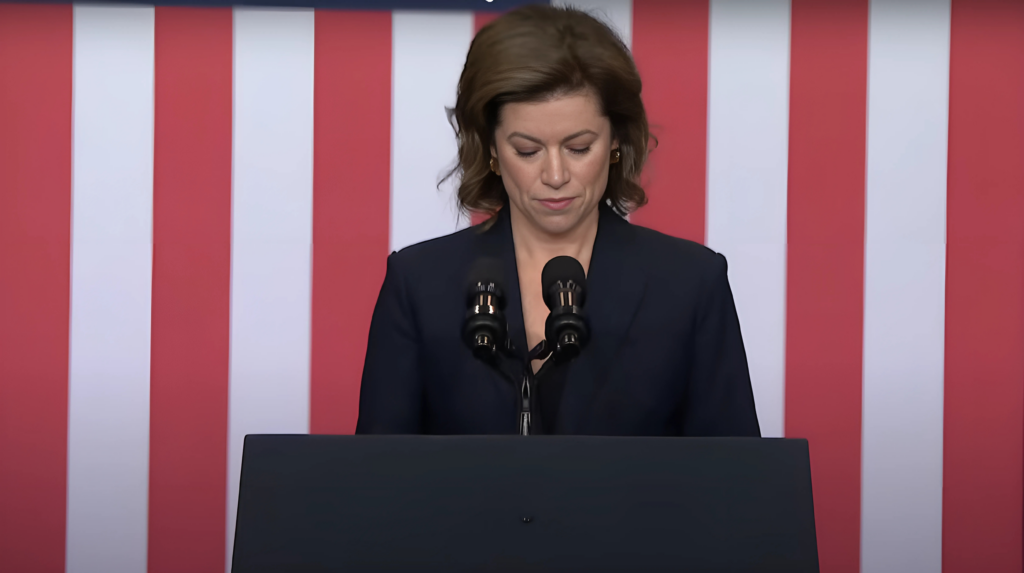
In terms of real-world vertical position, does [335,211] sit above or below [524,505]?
above

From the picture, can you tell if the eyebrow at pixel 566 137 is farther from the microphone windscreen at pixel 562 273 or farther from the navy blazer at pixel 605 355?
the microphone windscreen at pixel 562 273

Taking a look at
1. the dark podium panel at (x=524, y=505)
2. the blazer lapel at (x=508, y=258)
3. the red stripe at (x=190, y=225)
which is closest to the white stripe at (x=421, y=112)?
the red stripe at (x=190, y=225)

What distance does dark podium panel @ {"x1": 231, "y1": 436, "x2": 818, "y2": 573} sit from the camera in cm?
65

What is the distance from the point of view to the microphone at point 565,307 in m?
0.73

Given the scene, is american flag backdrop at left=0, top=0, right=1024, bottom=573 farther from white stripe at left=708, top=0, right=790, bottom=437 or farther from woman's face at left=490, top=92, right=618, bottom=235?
woman's face at left=490, top=92, right=618, bottom=235

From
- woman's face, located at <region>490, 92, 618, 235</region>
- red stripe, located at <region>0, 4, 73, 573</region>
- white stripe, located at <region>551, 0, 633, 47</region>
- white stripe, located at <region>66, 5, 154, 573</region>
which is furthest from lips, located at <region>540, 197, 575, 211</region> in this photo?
red stripe, located at <region>0, 4, 73, 573</region>

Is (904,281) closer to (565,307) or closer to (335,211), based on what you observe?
(335,211)

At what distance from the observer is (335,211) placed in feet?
5.86

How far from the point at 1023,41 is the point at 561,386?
4.45 ft

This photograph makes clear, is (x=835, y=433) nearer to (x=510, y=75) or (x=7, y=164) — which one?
(x=510, y=75)

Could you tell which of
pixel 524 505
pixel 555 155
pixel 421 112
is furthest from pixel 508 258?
pixel 421 112

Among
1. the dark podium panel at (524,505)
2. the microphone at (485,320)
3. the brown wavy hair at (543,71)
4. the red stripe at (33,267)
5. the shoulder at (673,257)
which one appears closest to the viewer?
the dark podium panel at (524,505)

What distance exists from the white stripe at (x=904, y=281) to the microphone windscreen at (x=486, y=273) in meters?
1.19

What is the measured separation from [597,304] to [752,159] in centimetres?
81
